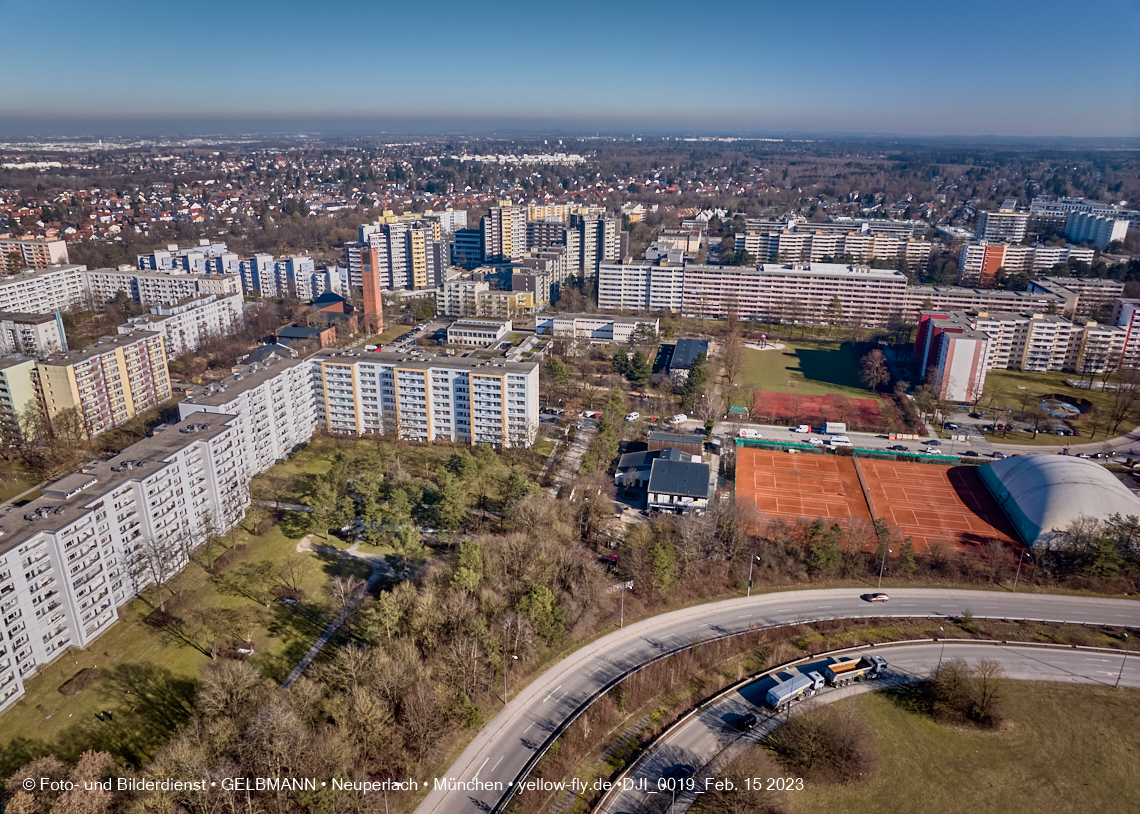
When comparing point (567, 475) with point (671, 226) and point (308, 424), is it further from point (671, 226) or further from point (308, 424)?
point (671, 226)

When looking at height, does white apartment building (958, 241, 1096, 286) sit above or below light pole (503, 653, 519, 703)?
above

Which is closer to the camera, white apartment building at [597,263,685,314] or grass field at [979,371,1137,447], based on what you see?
grass field at [979,371,1137,447]

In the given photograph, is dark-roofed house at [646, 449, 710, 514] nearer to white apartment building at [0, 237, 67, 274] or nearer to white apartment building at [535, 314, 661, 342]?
white apartment building at [535, 314, 661, 342]

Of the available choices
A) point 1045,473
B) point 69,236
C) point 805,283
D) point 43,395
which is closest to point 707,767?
point 1045,473

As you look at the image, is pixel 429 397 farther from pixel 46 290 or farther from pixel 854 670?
pixel 46 290

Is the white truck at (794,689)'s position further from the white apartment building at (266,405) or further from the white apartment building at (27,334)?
the white apartment building at (27,334)

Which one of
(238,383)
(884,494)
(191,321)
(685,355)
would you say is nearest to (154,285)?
(191,321)

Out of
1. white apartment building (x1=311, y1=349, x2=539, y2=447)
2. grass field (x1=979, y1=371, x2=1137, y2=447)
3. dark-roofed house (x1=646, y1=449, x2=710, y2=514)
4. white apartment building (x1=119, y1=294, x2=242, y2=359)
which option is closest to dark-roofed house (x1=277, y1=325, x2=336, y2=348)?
white apartment building (x1=119, y1=294, x2=242, y2=359)
